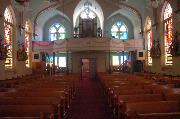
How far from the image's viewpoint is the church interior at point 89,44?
639 inches

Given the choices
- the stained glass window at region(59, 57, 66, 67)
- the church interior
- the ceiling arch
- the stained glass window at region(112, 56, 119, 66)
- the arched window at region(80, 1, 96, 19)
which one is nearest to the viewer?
the church interior

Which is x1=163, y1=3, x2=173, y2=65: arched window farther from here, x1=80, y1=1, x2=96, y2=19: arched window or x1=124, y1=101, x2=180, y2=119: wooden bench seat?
x1=124, y1=101, x2=180, y2=119: wooden bench seat

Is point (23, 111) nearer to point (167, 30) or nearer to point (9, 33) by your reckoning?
point (9, 33)

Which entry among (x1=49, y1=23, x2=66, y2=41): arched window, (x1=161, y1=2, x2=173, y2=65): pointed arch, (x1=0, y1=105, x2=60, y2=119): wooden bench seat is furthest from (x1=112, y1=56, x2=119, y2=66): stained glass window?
(x1=0, y1=105, x2=60, y2=119): wooden bench seat

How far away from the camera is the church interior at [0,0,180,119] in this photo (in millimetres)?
16234

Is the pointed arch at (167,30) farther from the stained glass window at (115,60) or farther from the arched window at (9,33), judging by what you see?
the arched window at (9,33)

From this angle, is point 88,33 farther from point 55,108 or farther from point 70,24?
point 55,108

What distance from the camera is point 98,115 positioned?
361 inches

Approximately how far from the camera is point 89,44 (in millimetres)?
26547

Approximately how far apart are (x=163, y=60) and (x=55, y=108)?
16.4 metres

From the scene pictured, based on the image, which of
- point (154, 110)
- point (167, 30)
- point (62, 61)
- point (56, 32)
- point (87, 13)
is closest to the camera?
point (154, 110)

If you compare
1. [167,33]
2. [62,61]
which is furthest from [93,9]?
[167,33]

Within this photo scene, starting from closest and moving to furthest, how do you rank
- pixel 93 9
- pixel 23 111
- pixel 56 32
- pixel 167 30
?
pixel 23 111
pixel 167 30
pixel 93 9
pixel 56 32

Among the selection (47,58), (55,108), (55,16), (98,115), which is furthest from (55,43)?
(55,108)
